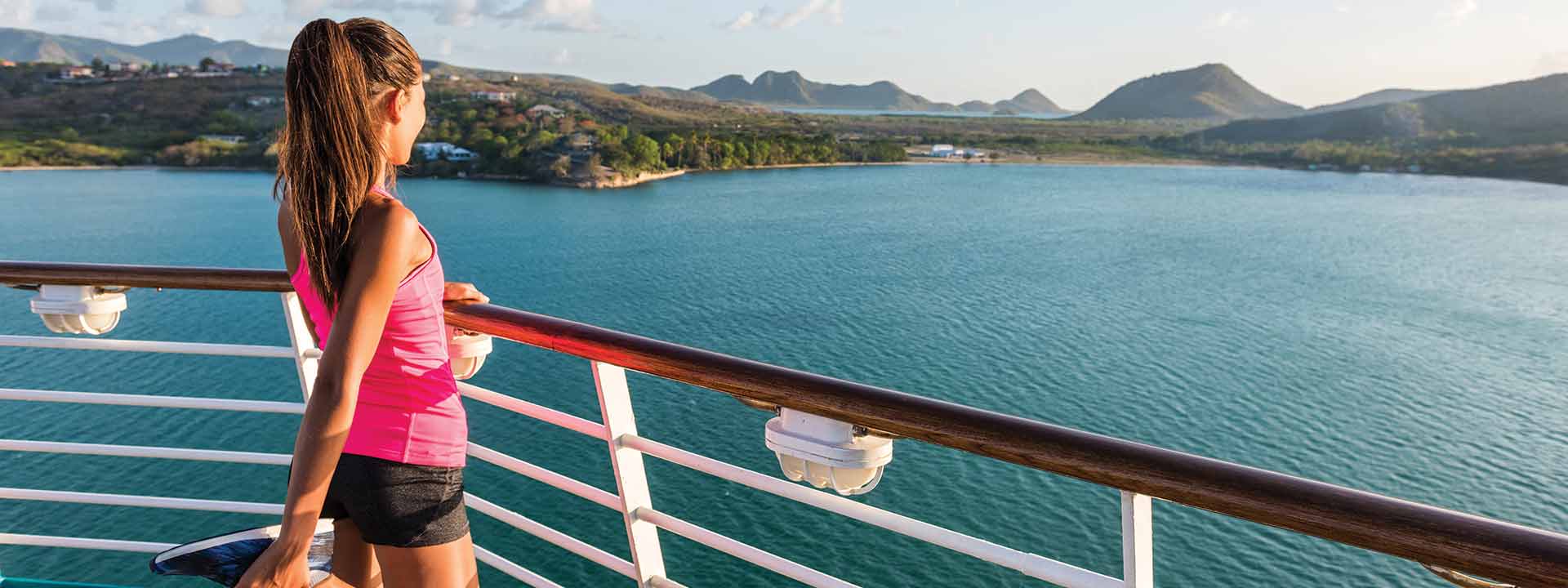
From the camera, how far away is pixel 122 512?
9945mm

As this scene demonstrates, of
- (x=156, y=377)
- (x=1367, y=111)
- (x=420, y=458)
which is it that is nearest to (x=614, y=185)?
(x=156, y=377)

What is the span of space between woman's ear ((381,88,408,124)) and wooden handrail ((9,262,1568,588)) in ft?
0.95

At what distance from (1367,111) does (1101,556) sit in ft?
226

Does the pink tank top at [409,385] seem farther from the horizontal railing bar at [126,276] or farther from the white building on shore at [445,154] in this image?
the white building on shore at [445,154]

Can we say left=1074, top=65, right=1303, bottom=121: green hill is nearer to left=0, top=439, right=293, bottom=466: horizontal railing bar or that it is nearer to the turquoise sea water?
the turquoise sea water

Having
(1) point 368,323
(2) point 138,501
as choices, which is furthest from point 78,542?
(1) point 368,323

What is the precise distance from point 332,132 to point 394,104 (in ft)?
0.19

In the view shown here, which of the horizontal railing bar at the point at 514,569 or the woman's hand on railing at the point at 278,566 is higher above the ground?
the woman's hand on railing at the point at 278,566

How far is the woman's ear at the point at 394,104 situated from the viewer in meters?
0.74

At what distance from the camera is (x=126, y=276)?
1290 mm

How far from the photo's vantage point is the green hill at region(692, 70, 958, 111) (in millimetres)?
137125

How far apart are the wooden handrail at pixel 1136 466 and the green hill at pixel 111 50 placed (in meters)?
153

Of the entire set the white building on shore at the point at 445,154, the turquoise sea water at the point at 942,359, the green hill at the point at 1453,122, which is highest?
the green hill at the point at 1453,122

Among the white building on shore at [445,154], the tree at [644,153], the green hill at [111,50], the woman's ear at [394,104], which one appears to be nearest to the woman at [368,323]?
the woman's ear at [394,104]
